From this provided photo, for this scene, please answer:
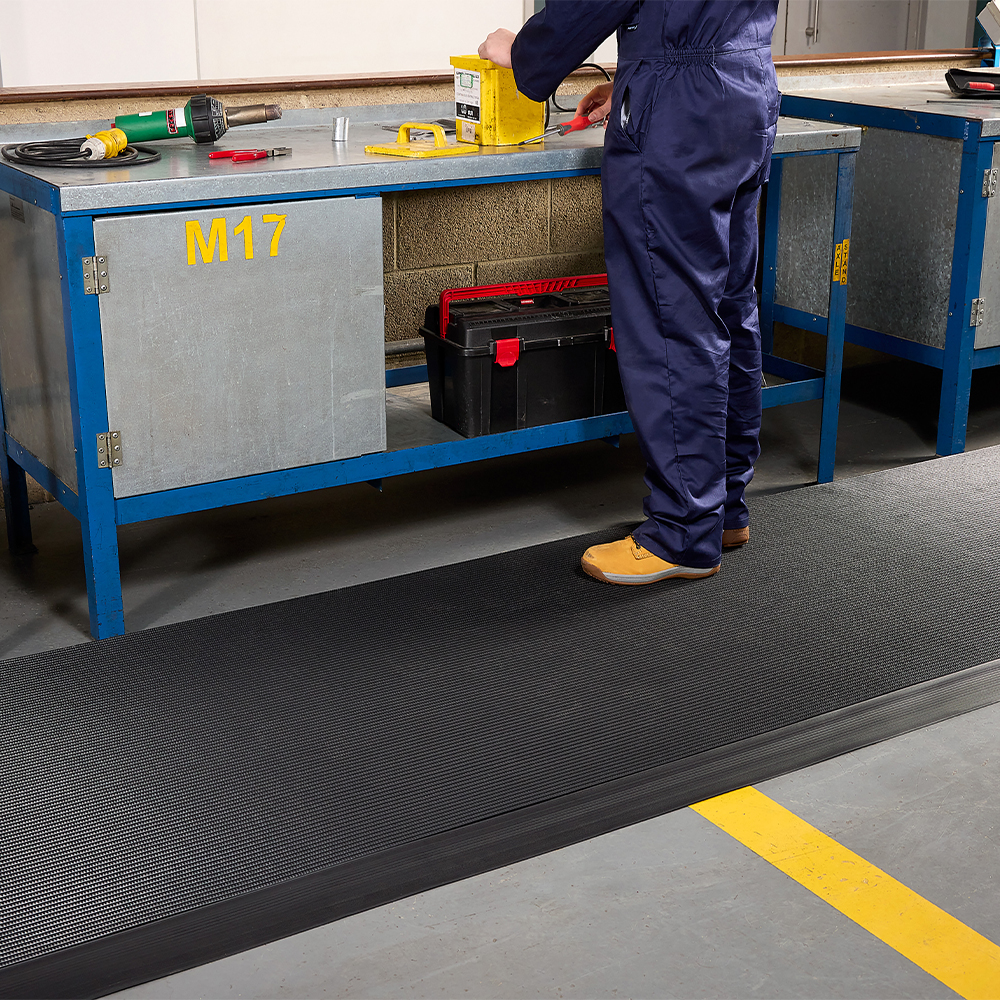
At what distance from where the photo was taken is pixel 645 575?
2.54m

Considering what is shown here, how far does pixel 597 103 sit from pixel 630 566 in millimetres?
1076

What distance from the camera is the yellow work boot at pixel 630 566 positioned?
254 cm

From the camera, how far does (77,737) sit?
198cm

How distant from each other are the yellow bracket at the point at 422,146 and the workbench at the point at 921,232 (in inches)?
53.0

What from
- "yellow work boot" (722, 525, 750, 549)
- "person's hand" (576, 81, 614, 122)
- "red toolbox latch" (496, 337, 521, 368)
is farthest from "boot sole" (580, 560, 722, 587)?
"person's hand" (576, 81, 614, 122)

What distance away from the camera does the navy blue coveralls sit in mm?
2242

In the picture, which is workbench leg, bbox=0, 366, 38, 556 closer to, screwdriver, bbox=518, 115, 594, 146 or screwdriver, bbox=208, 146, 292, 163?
screwdriver, bbox=208, 146, 292, 163

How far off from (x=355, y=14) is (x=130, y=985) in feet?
20.1

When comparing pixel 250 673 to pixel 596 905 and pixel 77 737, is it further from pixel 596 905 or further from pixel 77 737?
pixel 596 905

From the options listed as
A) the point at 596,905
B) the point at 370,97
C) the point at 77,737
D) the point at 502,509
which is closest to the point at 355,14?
the point at 370,97

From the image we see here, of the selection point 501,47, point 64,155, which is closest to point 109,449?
point 64,155

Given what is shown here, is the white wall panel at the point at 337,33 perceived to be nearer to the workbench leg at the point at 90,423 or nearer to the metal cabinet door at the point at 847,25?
the metal cabinet door at the point at 847,25

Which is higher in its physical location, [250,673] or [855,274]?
[855,274]

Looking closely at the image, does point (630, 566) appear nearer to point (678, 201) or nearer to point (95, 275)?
point (678, 201)
